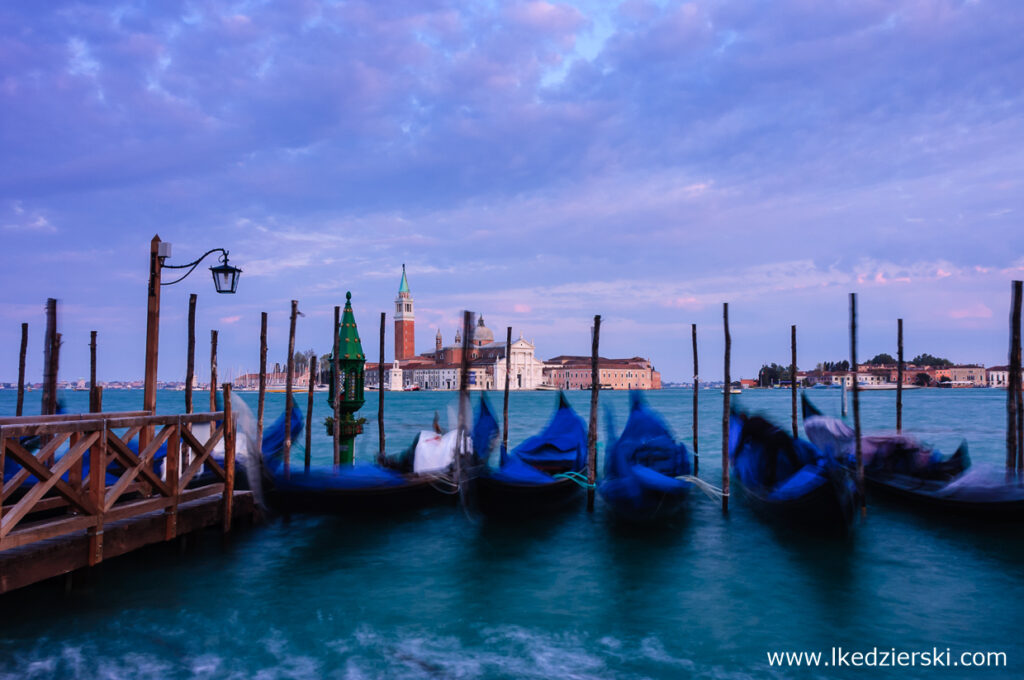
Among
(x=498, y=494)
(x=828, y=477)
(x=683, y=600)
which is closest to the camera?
(x=683, y=600)

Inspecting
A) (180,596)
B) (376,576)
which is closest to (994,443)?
(376,576)

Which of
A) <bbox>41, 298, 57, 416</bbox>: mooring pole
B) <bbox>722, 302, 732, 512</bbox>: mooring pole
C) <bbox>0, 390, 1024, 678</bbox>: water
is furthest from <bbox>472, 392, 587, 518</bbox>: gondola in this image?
<bbox>41, 298, 57, 416</bbox>: mooring pole

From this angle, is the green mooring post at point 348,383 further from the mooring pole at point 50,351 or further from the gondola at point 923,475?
the gondola at point 923,475

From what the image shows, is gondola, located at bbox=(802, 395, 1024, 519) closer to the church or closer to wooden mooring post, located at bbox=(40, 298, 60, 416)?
wooden mooring post, located at bbox=(40, 298, 60, 416)

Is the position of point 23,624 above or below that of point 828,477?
below

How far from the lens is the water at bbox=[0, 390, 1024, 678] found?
4.46 m

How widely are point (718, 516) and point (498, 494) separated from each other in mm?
2972

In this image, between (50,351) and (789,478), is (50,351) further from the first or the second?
(789,478)

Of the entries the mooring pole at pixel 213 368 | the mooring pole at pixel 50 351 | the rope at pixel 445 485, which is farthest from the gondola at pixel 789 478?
the mooring pole at pixel 50 351

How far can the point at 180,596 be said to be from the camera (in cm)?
541

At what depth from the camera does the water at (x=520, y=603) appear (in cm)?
446

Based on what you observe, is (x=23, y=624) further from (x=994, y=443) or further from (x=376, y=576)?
(x=994, y=443)

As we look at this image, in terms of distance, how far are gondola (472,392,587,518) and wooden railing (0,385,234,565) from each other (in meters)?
2.78

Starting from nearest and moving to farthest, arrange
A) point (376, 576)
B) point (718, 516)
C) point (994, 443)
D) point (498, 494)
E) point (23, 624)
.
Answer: point (23, 624)
point (376, 576)
point (498, 494)
point (718, 516)
point (994, 443)
